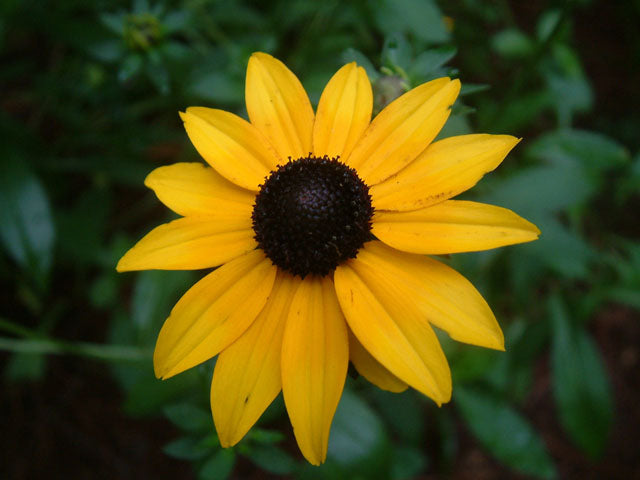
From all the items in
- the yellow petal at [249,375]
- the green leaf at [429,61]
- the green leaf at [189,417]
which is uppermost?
the green leaf at [429,61]

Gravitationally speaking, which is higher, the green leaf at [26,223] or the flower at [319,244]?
the flower at [319,244]

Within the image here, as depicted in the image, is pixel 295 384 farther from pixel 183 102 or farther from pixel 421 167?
pixel 183 102

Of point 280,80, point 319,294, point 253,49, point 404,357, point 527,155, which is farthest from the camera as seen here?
point 527,155

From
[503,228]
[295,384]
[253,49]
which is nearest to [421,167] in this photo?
[503,228]

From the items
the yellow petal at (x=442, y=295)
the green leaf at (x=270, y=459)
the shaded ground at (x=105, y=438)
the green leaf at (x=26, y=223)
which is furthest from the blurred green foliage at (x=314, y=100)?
the yellow petal at (x=442, y=295)

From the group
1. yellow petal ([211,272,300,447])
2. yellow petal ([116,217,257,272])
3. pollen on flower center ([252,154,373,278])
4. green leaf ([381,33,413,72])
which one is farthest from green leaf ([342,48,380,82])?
yellow petal ([211,272,300,447])

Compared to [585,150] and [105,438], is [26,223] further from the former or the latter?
[585,150]

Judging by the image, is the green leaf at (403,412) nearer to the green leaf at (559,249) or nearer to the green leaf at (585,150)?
the green leaf at (559,249)
